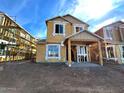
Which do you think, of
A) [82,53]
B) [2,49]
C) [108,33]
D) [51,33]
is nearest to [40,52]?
[51,33]

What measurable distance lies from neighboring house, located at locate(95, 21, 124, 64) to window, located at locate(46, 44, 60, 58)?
686cm

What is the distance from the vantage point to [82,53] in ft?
55.3

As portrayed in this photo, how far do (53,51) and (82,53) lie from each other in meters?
4.01

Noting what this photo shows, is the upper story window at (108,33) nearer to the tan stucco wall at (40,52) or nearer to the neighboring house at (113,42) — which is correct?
the neighboring house at (113,42)

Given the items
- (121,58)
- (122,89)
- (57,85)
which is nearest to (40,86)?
(57,85)

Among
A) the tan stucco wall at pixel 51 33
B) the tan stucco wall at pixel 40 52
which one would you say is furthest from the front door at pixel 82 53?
the tan stucco wall at pixel 40 52

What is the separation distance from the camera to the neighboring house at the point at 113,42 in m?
17.4

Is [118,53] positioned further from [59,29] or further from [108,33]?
[59,29]

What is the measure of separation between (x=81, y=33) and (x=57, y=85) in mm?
7909

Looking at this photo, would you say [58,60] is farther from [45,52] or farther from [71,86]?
[71,86]

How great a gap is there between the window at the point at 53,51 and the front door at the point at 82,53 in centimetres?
291

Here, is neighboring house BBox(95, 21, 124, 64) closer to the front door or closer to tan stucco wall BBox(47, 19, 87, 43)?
the front door

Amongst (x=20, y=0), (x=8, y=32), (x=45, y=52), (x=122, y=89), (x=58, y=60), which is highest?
(x=20, y=0)

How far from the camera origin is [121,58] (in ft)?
56.6
